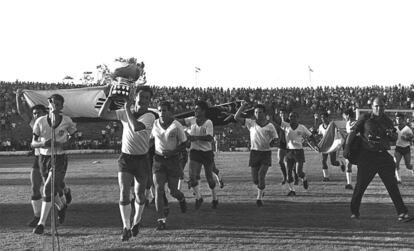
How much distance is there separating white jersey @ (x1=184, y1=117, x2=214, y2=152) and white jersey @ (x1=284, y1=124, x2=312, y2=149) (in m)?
3.34

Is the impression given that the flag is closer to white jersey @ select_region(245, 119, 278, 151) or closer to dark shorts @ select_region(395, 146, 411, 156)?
dark shorts @ select_region(395, 146, 411, 156)

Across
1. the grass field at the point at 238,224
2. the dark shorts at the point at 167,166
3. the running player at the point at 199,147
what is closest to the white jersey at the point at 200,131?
the running player at the point at 199,147

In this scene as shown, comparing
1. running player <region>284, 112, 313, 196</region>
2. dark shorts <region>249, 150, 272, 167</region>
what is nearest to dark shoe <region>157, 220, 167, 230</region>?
dark shorts <region>249, 150, 272, 167</region>

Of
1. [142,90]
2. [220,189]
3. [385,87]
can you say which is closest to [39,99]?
[220,189]

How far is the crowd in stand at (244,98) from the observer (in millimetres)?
41750

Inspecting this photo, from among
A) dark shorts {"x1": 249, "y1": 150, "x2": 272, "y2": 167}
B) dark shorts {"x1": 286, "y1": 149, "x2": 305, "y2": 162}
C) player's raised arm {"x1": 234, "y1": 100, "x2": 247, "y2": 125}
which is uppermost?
Result: player's raised arm {"x1": 234, "y1": 100, "x2": 247, "y2": 125}

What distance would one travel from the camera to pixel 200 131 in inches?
437

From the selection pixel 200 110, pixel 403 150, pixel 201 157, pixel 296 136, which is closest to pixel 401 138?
pixel 403 150

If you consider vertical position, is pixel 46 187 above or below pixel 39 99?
below

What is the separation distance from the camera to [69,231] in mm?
8750

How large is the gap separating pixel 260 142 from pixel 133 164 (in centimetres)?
408

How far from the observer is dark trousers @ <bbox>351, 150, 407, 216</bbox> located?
30.7ft

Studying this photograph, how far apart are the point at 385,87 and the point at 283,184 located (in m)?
37.4

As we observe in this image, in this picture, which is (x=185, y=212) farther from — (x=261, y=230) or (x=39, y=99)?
(x=39, y=99)
